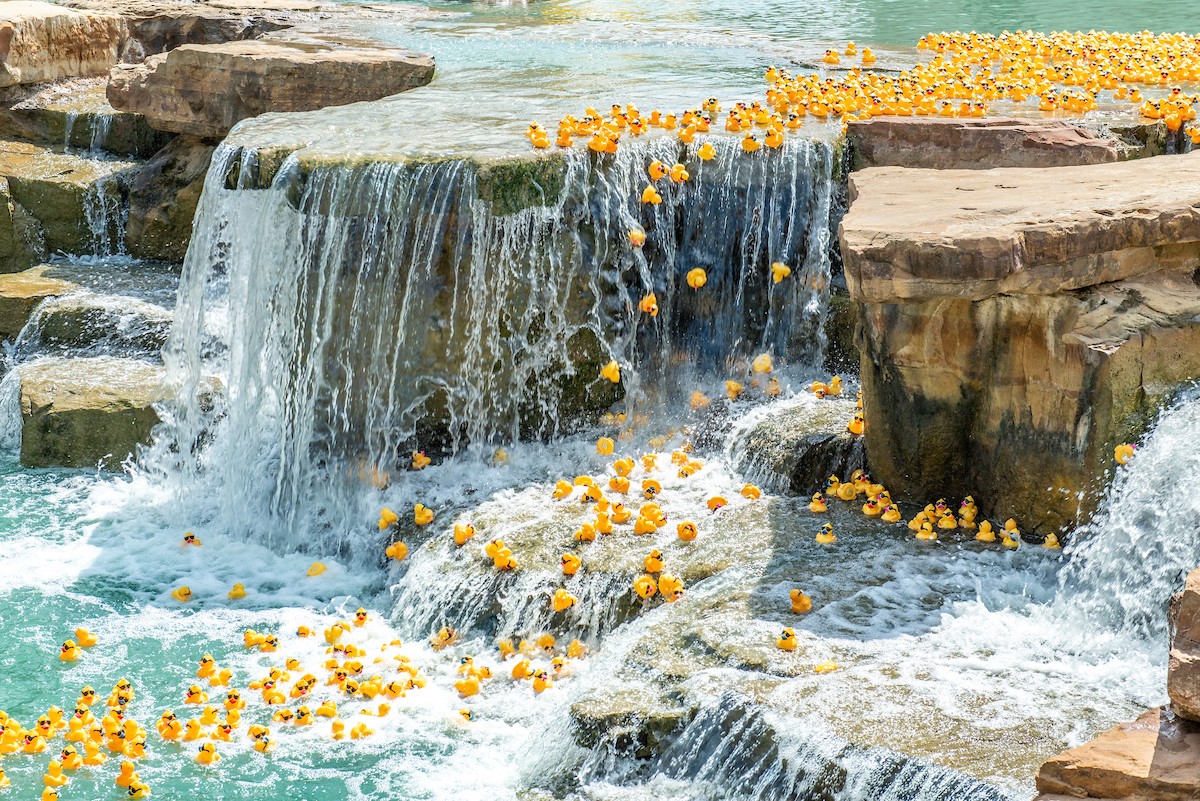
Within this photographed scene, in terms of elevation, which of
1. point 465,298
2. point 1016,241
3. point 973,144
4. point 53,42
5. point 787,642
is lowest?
point 787,642

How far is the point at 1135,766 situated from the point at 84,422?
20.4ft

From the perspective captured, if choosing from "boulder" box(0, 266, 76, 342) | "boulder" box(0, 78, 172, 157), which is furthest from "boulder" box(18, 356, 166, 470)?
"boulder" box(0, 78, 172, 157)

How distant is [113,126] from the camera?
33.6 ft

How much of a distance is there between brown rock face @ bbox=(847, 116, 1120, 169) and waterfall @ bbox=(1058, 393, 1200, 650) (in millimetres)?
2231

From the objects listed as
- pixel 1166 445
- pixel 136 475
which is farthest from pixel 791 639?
pixel 136 475

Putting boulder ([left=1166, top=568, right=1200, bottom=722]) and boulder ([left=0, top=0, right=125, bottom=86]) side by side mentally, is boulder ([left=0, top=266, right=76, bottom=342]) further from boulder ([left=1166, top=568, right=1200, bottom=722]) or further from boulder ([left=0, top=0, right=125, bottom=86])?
boulder ([left=1166, top=568, right=1200, bottom=722])

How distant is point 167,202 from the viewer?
948 centimetres

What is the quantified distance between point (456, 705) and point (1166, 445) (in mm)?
2979

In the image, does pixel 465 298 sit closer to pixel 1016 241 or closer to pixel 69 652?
pixel 69 652

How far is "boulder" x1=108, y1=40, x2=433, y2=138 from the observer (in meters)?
9.02

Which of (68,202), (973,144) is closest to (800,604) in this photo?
(973,144)

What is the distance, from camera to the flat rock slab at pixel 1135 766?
3.19 metres

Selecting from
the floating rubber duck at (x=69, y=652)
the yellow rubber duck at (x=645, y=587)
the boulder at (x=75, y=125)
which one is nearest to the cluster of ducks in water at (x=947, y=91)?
the yellow rubber duck at (x=645, y=587)

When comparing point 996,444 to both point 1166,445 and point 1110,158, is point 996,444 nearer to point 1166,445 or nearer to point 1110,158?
point 1166,445
